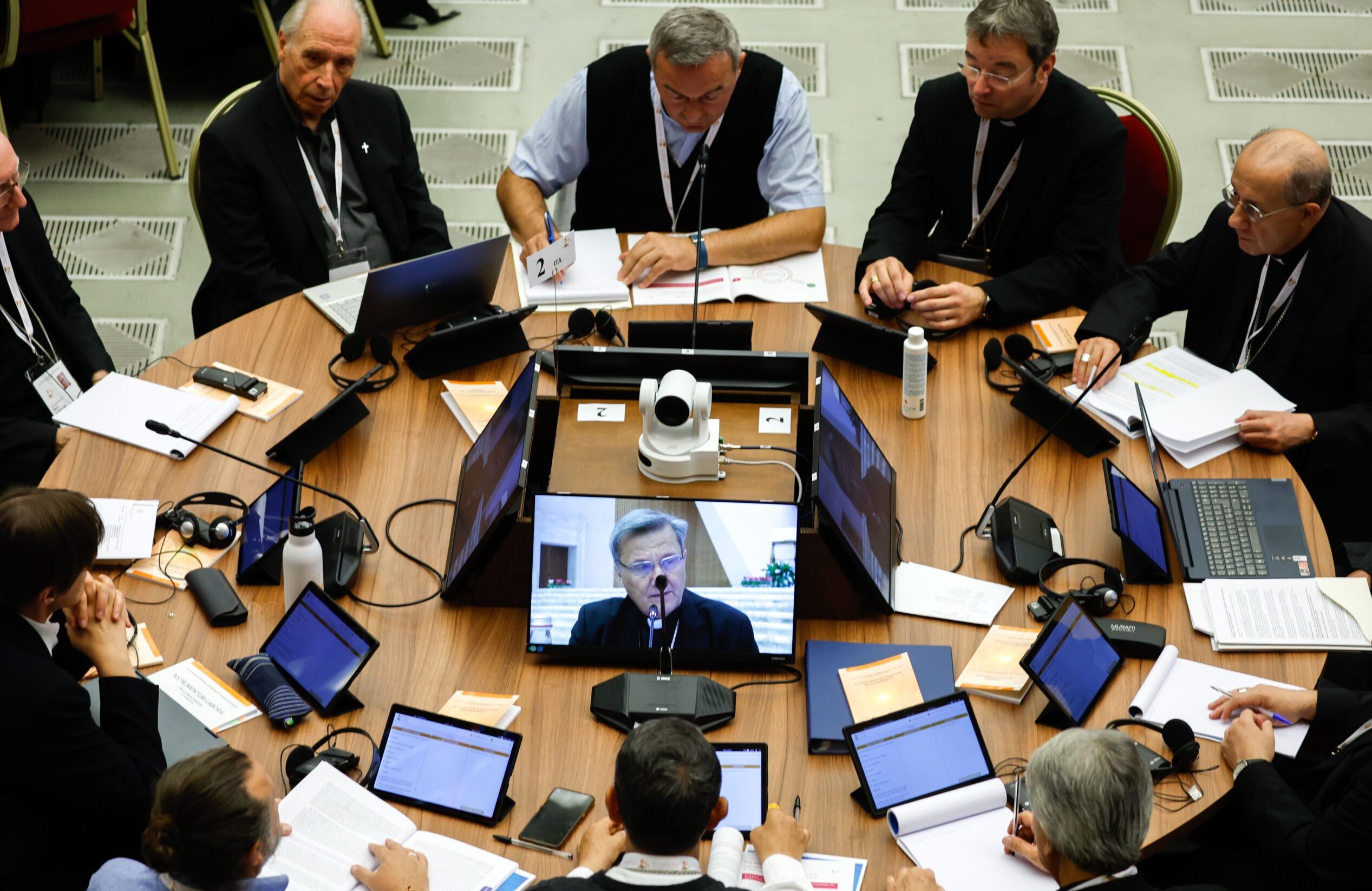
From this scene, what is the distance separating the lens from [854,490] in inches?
109

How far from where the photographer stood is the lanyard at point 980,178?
154 inches

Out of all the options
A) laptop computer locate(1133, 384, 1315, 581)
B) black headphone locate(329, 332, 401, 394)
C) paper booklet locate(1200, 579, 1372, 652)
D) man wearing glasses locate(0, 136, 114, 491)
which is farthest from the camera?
man wearing glasses locate(0, 136, 114, 491)

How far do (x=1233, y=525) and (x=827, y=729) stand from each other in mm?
1085

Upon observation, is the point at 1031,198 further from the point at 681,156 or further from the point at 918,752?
the point at 918,752

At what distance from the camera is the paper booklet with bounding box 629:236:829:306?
363 centimetres

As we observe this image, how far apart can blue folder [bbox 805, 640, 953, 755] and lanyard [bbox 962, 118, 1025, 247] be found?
5.84 ft

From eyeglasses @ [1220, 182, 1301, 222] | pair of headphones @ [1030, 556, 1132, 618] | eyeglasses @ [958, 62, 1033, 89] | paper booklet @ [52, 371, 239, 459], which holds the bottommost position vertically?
pair of headphones @ [1030, 556, 1132, 618]

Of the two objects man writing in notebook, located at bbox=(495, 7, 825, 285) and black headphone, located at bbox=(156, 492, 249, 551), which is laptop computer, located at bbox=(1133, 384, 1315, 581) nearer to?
man writing in notebook, located at bbox=(495, 7, 825, 285)

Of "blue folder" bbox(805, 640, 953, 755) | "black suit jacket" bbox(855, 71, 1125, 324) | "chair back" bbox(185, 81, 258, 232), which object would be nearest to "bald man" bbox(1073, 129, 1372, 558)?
"black suit jacket" bbox(855, 71, 1125, 324)

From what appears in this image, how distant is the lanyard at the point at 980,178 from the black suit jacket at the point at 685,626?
1.91 m

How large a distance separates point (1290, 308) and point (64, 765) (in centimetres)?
301

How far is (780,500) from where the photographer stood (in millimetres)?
2676

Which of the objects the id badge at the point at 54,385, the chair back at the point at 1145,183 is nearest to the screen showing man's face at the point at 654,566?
the id badge at the point at 54,385

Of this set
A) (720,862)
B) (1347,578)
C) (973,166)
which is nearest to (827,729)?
(720,862)
